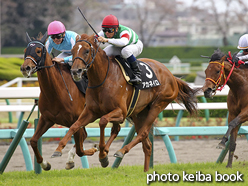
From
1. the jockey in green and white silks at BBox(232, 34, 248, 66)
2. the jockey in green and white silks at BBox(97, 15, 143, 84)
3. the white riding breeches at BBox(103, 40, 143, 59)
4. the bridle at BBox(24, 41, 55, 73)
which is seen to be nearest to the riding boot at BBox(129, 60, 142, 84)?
the jockey in green and white silks at BBox(97, 15, 143, 84)

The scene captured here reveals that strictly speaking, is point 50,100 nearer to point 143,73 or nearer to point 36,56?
point 36,56

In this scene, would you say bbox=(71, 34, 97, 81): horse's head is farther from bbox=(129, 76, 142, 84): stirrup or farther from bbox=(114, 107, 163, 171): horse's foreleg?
bbox=(114, 107, 163, 171): horse's foreleg

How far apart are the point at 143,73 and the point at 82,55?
1.05m

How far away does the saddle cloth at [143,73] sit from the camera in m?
4.65

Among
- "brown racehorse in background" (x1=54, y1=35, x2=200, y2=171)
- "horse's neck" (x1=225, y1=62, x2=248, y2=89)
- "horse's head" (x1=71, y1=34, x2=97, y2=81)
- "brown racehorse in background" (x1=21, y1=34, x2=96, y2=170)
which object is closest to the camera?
"horse's head" (x1=71, y1=34, x2=97, y2=81)

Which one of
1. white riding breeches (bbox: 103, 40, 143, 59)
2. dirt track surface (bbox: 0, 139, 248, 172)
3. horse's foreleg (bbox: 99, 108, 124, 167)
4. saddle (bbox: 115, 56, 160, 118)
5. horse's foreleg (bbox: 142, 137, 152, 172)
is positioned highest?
white riding breeches (bbox: 103, 40, 143, 59)

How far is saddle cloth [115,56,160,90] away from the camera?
4.65 m

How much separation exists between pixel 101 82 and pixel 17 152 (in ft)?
11.4

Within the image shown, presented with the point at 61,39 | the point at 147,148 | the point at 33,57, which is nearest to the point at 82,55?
the point at 33,57

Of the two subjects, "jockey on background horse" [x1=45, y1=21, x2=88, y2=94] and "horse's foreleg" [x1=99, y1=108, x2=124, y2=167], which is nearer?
"horse's foreleg" [x1=99, y1=108, x2=124, y2=167]

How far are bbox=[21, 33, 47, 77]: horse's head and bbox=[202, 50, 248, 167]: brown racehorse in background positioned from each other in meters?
1.96

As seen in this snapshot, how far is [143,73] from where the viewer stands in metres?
4.88

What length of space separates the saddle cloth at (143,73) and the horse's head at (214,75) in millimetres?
603

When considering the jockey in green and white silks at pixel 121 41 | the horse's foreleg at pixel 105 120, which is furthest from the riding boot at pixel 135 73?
the horse's foreleg at pixel 105 120
